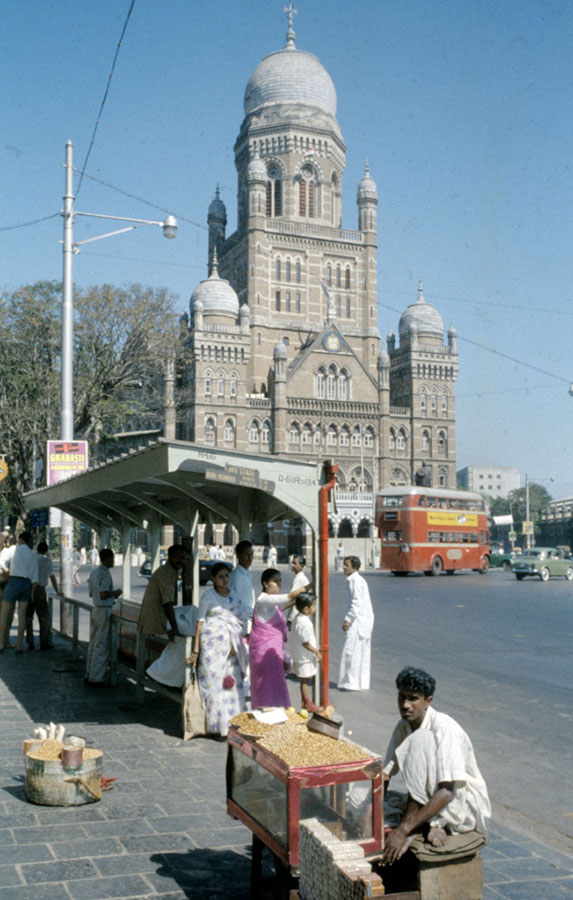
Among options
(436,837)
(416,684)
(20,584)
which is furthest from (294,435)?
(436,837)

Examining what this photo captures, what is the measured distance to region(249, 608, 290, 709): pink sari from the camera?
25.1 ft

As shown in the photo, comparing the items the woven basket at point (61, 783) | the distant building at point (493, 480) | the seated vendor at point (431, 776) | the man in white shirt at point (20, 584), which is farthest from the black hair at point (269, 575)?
the distant building at point (493, 480)

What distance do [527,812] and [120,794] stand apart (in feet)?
9.25

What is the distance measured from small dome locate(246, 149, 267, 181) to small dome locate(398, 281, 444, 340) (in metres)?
17.0

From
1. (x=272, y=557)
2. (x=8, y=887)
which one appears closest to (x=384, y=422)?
(x=272, y=557)

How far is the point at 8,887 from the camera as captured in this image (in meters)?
4.33

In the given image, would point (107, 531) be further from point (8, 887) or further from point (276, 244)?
point (276, 244)

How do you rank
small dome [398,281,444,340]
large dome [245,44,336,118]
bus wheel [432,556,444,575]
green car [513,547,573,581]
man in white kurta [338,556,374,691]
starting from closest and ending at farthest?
man in white kurta [338,556,374,691]
green car [513,547,573,581]
bus wheel [432,556,444,575]
large dome [245,44,336,118]
small dome [398,281,444,340]

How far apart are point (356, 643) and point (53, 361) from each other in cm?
2019

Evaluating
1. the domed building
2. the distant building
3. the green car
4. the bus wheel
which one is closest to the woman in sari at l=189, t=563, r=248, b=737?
the bus wheel

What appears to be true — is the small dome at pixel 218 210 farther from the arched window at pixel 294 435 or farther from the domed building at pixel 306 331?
the arched window at pixel 294 435

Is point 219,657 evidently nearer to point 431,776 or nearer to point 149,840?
point 149,840

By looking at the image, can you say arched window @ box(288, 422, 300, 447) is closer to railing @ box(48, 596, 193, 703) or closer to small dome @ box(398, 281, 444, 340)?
small dome @ box(398, 281, 444, 340)

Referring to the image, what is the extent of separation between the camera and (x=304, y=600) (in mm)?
8875
